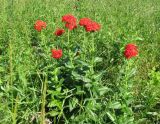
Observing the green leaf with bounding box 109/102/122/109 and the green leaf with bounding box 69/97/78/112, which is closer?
the green leaf with bounding box 109/102/122/109

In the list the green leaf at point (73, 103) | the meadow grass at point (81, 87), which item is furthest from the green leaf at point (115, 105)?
the green leaf at point (73, 103)

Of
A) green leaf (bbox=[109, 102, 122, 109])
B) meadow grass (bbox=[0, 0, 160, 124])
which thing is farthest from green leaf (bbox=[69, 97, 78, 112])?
green leaf (bbox=[109, 102, 122, 109])

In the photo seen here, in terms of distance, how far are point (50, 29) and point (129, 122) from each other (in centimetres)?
212

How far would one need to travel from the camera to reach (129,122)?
2.57 m

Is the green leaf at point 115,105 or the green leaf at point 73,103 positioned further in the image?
the green leaf at point 73,103

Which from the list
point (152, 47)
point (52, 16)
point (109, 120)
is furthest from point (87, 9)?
point (109, 120)

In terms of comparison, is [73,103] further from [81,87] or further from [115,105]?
[115,105]

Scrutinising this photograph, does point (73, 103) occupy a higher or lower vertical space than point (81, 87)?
lower

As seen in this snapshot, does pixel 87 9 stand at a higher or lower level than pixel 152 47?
higher

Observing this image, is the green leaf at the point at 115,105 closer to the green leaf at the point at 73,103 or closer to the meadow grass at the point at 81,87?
the meadow grass at the point at 81,87

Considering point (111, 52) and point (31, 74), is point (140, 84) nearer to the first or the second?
point (111, 52)

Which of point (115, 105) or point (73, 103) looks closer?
point (115, 105)

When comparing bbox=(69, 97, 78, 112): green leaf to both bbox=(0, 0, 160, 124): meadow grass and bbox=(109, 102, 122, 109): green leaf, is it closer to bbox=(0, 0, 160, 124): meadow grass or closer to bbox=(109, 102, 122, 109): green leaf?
bbox=(0, 0, 160, 124): meadow grass

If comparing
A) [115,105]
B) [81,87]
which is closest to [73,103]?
[81,87]
